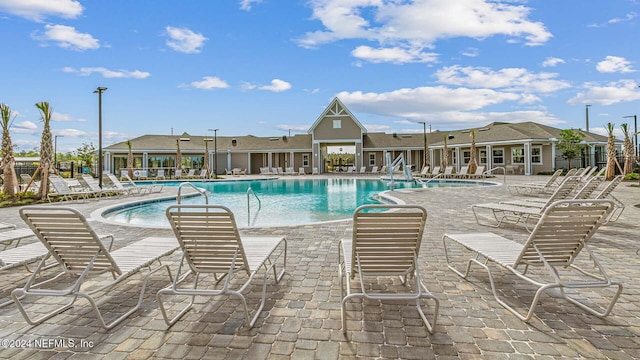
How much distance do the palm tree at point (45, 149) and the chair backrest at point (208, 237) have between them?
13.0 metres

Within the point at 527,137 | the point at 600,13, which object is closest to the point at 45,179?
the point at 600,13

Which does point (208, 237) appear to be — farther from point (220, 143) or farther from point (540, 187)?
point (220, 143)

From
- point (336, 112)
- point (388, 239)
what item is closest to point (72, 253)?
point (388, 239)

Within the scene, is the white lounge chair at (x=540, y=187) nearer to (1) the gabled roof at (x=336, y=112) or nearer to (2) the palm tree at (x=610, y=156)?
(2) the palm tree at (x=610, y=156)

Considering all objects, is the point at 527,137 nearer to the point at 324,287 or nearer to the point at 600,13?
the point at 600,13

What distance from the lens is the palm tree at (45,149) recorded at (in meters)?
12.2

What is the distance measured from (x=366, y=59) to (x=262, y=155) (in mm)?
17738

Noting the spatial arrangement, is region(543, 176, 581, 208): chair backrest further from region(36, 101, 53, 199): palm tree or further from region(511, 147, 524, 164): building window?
region(511, 147, 524, 164): building window

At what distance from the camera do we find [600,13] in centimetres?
1312

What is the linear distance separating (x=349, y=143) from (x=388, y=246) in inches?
1311

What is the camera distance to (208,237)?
281 cm

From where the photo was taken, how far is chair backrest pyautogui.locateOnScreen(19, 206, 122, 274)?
277 cm

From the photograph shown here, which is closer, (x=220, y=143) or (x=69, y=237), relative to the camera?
(x=69, y=237)

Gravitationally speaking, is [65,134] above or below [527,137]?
above
